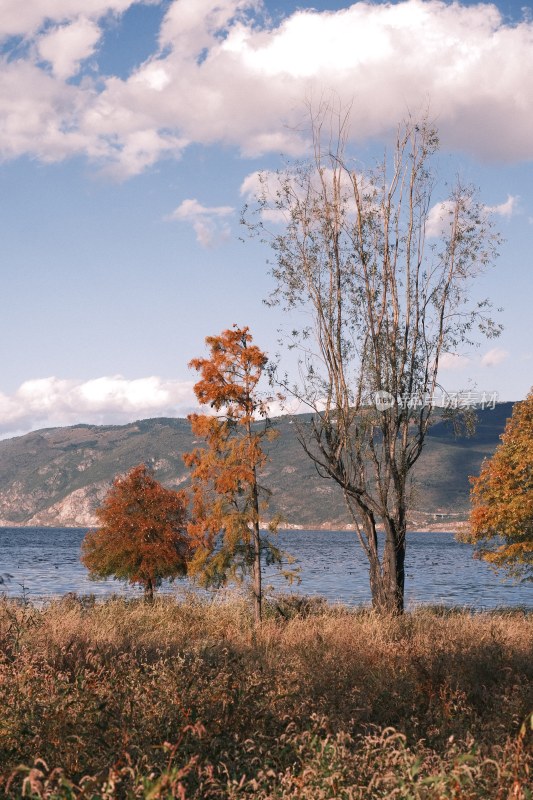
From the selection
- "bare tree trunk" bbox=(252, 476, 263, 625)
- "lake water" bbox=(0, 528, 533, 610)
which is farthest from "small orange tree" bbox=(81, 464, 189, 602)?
"bare tree trunk" bbox=(252, 476, 263, 625)

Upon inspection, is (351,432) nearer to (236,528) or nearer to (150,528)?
(236,528)

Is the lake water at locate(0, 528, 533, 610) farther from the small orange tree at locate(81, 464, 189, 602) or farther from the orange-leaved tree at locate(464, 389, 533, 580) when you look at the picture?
the orange-leaved tree at locate(464, 389, 533, 580)

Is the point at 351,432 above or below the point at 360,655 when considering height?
above

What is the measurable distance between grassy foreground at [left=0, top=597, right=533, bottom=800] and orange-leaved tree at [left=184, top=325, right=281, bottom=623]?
984 centimetres

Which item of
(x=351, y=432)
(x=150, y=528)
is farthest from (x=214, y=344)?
(x=150, y=528)

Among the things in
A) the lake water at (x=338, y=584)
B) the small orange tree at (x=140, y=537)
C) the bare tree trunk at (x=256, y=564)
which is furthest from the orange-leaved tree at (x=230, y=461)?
the lake water at (x=338, y=584)

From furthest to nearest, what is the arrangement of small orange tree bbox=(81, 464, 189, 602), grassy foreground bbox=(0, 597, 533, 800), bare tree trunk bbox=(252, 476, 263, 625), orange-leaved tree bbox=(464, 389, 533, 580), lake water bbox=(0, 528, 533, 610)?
lake water bbox=(0, 528, 533, 610) < small orange tree bbox=(81, 464, 189, 602) < orange-leaved tree bbox=(464, 389, 533, 580) < bare tree trunk bbox=(252, 476, 263, 625) < grassy foreground bbox=(0, 597, 533, 800)

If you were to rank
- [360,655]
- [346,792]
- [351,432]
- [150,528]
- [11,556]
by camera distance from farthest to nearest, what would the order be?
[11,556]
[150,528]
[351,432]
[360,655]
[346,792]

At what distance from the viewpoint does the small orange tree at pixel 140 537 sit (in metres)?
31.2

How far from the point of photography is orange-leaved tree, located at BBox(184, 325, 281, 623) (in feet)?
70.4

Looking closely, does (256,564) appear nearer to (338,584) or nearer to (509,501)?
(509,501)

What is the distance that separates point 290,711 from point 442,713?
1498mm

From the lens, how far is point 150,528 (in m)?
31.6

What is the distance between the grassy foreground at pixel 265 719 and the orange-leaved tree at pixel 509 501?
715 inches
